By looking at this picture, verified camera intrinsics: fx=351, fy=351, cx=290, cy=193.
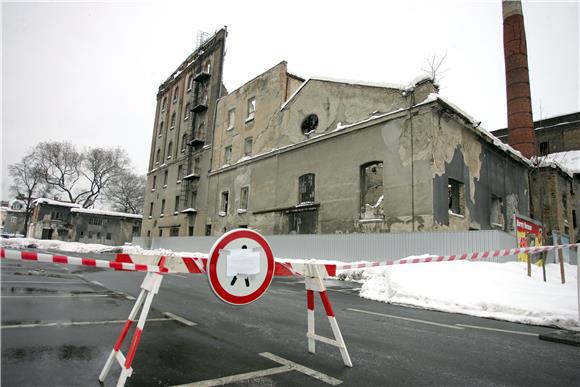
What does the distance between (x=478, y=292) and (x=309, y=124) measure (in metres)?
15.8

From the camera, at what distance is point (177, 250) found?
30812 mm

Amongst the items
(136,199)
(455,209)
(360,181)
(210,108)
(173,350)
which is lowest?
(173,350)

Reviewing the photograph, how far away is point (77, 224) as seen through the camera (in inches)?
1969

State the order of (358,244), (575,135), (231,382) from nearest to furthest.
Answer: (231,382)
(358,244)
(575,135)

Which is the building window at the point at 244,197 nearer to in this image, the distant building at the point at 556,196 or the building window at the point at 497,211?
the building window at the point at 497,211

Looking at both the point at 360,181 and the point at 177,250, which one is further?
the point at 177,250

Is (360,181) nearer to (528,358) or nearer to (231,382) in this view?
(528,358)

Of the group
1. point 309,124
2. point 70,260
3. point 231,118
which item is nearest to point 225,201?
point 231,118

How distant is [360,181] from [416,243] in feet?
15.8

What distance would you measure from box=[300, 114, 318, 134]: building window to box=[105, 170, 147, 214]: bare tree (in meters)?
43.8

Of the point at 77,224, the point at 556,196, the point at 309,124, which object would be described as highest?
the point at 309,124

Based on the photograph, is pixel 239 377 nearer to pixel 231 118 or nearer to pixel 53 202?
pixel 231 118

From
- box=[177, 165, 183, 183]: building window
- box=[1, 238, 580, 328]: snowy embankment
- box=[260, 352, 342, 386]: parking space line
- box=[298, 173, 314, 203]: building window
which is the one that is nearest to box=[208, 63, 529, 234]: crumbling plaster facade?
box=[298, 173, 314, 203]: building window

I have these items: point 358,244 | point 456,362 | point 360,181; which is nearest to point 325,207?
point 360,181
